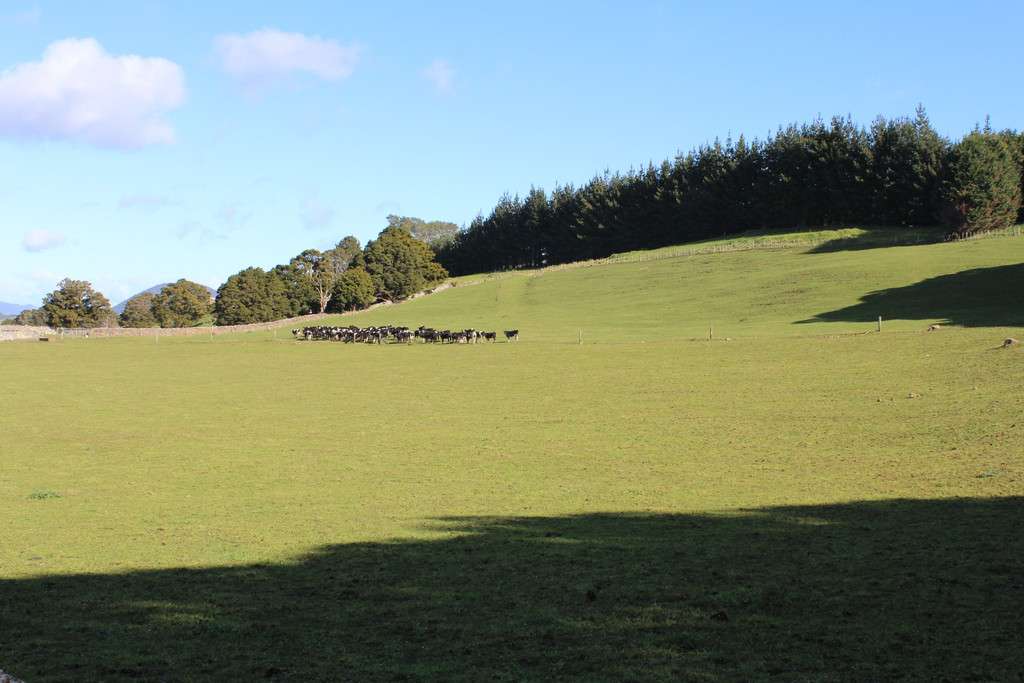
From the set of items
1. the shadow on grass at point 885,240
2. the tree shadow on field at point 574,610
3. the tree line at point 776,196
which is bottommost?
the tree shadow on field at point 574,610

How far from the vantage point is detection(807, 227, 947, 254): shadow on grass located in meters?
91.5

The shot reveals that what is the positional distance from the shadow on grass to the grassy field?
175ft

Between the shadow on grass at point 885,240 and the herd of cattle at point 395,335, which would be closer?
the herd of cattle at point 395,335

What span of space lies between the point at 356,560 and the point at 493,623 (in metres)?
3.58

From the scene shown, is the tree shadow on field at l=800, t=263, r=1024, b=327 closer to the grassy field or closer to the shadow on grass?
the grassy field

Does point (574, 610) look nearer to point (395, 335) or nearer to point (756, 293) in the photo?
point (395, 335)

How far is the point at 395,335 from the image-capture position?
66312 mm

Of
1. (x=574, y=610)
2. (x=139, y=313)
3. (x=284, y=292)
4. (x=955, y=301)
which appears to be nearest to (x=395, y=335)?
(x=955, y=301)

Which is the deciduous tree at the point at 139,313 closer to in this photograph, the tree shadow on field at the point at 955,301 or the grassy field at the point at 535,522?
the grassy field at the point at 535,522

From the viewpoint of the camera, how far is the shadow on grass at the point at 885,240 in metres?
91.5

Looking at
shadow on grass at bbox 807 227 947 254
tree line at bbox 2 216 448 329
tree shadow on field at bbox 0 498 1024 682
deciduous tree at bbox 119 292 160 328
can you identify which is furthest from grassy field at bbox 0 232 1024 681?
deciduous tree at bbox 119 292 160 328

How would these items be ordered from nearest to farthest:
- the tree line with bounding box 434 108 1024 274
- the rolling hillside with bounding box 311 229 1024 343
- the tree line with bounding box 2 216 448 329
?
the rolling hillside with bounding box 311 229 1024 343
the tree line with bounding box 434 108 1024 274
the tree line with bounding box 2 216 448 329

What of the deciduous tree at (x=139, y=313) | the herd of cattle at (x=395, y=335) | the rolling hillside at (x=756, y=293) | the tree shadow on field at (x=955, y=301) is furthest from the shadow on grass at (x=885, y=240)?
the deciduous tree at (x=139, y=313)

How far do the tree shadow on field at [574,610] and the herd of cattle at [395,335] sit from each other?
4810 cm
